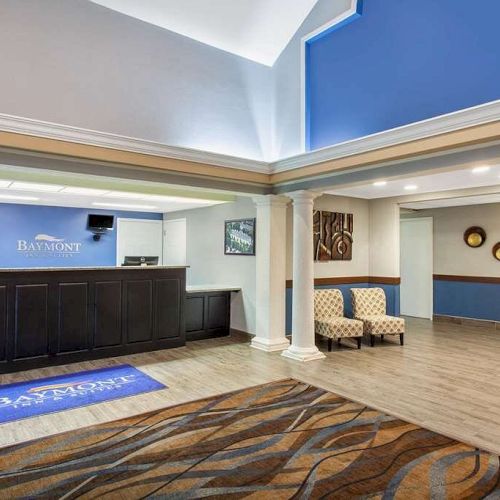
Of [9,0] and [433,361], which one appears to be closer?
[9,0]

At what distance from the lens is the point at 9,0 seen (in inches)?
152

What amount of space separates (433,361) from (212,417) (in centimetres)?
318

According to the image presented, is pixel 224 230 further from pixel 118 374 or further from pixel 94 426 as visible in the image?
pixel 94 426

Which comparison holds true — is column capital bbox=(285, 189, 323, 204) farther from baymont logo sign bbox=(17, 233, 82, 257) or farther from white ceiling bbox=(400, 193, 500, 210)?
baymont logo sign bbox=(17, 233, 82, 257)

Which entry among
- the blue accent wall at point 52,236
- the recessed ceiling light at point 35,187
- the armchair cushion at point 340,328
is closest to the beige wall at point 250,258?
the armchair cushion at point 340,328

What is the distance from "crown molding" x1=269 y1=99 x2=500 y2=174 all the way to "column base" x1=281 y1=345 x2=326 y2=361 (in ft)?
7.56

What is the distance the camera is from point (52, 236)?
7.93 meters

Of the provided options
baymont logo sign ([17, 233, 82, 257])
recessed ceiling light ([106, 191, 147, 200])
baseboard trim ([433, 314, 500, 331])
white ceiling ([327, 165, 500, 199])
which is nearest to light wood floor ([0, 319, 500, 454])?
baseboard trim ([433, 314, 500, 331])

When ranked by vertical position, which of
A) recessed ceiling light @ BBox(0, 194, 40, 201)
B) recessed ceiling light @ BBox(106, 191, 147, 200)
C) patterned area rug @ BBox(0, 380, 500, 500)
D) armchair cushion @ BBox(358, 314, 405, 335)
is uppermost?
recessed ceiling light @ BBox(0, 194, 40, 201)

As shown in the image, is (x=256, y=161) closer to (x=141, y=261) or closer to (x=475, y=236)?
(x=141, y=261)

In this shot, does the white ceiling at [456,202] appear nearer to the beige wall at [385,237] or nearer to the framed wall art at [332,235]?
the beige wall at [385,237]

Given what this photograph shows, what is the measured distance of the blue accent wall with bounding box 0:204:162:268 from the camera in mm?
7516

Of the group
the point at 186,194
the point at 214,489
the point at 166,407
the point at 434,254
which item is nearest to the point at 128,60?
the point at 186,194

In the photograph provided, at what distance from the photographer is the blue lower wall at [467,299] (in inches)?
292
